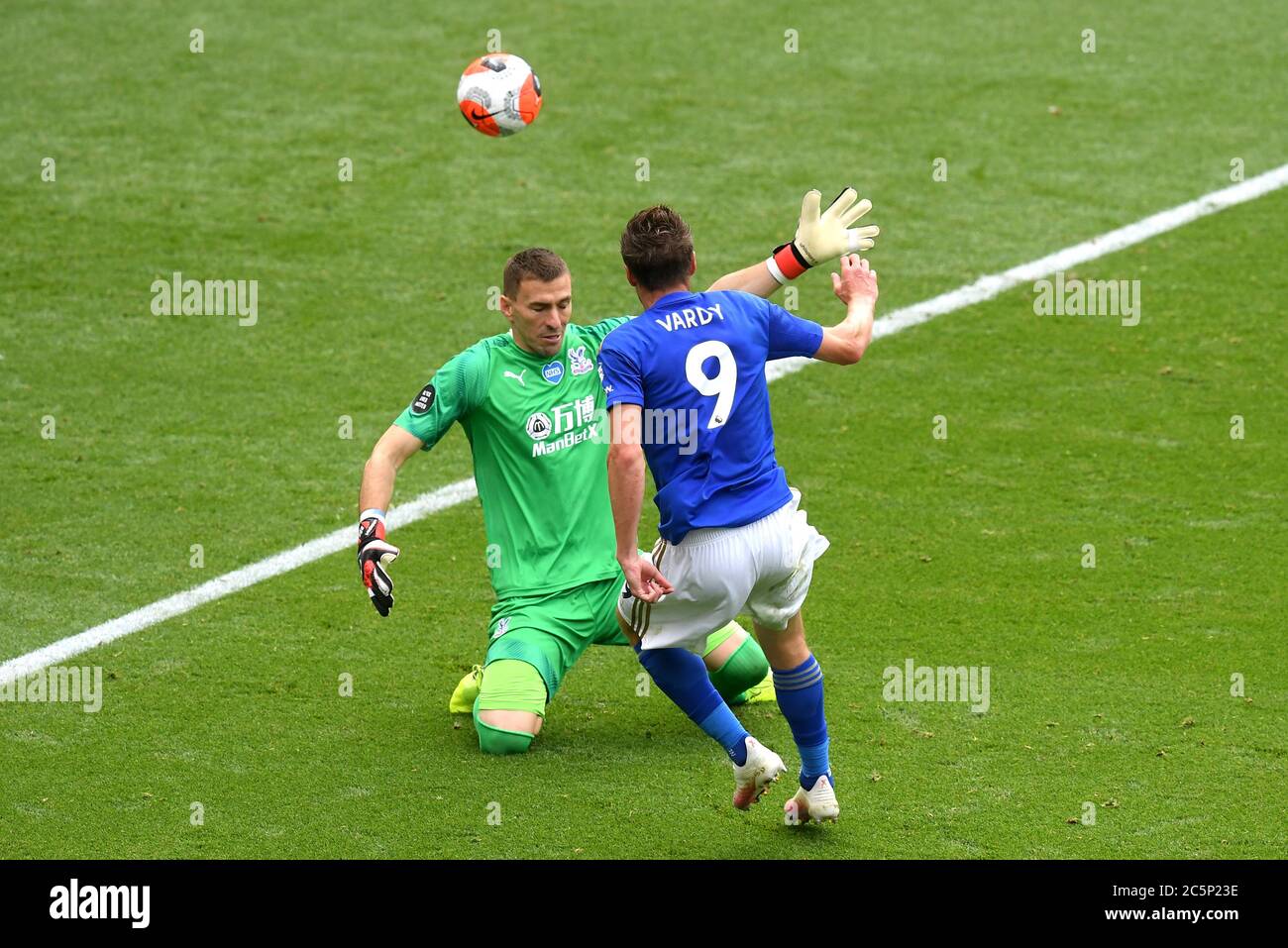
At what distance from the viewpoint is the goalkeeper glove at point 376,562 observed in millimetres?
6230

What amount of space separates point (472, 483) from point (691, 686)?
3.68 metres

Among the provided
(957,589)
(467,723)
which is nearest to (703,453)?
(467,723)

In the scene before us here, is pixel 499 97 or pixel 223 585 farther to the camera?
pixel 499 97

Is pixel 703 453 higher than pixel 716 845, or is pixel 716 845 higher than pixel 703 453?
pixel 703 453

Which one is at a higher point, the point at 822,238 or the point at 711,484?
the point at 822,238

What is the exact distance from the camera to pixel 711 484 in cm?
616

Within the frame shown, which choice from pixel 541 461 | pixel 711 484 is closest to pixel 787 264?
pixel 711 484

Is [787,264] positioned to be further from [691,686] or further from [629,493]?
[691,686]

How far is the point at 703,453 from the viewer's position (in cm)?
617

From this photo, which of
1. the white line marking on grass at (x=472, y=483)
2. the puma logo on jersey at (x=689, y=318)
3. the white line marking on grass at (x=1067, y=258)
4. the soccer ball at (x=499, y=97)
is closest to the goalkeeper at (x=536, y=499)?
the puma logo on jersey at (x=689, y=318)

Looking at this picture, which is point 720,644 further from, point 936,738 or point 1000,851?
point 1000,851

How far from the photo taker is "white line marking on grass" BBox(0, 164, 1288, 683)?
817 centimetres

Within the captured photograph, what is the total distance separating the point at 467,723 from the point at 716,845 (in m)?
1.44

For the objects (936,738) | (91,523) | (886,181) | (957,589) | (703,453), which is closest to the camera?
(703,453)
